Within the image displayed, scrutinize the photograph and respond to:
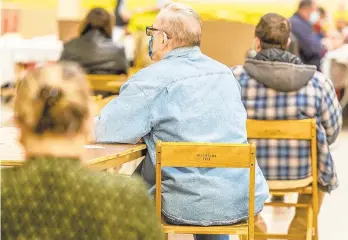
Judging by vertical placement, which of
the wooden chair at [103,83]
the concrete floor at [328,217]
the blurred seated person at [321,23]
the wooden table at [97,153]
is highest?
the wooden table at [97,153]

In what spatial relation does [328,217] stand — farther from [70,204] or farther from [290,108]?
[70,204]

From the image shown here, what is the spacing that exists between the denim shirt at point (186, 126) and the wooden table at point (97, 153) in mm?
55

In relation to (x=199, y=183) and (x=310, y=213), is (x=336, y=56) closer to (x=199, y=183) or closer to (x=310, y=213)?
(x=310, y=213)

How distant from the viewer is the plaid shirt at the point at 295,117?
4375mm

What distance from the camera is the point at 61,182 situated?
76.4 inches

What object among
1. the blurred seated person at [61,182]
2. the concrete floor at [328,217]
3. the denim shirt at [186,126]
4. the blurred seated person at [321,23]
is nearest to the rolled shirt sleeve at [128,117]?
the denim shirt at [186,126]

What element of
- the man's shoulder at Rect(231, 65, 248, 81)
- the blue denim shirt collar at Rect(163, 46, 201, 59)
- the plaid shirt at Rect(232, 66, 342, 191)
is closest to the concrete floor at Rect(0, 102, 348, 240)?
the plaid shirt at Rect(232, 66, 342, 191)

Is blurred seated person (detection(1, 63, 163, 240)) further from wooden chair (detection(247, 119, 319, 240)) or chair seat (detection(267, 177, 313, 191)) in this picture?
chair seat (detection(267, 177, 313, 191))

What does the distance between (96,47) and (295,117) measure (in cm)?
255

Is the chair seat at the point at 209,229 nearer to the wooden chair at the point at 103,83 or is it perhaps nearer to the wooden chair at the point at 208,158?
the wooden chair at the point at 208,158

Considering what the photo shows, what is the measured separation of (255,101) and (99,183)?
255 centimetres

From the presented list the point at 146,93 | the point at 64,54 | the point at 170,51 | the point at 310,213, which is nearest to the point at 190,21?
the point at 170,51

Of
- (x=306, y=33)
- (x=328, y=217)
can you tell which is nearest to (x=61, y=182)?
(x=328, y=217)

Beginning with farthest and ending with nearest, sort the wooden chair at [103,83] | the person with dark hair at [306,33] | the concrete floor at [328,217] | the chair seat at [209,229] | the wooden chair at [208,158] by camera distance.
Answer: the person with dark hair at [306,33] < the wooden chair at [103,83] < the concrete floor at [328,217] < the chair seat at [209,229] < the wooden chair at [208,158]
